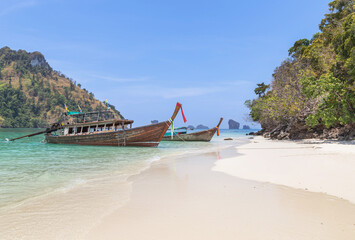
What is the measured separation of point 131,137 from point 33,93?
15171 centimetres

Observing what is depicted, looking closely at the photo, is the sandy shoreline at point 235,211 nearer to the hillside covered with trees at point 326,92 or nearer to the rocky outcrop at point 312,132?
the hillside covered with trees at point 326,92

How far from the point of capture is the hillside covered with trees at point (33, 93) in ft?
428

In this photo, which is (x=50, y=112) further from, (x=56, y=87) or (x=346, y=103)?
(x=346, y=103)

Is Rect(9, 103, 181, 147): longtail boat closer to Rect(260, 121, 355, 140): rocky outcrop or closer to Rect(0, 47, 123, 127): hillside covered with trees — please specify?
Rect(260, 121, 355, 140): rocky outcrop

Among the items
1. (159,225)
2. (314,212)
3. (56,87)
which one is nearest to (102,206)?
(159,225)

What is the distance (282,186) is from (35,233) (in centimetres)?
504

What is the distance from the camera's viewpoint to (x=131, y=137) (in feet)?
72.5

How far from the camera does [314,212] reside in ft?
12.2

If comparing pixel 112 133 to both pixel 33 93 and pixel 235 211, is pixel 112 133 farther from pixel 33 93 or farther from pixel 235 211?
pixel 33 93

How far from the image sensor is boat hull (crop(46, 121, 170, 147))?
21.4m

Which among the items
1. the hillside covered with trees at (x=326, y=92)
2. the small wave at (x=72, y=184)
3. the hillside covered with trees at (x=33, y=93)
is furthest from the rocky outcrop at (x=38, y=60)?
the small wave at (x=72, y=184)

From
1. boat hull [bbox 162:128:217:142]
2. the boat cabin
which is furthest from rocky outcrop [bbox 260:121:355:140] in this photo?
the boat cabin

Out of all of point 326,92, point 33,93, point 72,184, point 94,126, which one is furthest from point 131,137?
point 33,93

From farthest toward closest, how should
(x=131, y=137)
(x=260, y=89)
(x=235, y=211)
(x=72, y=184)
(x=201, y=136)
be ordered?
1. (x=260, y=89)
2. (x=201, y=136)
3. (x=131, y=137)
4. (x=72, y=184)
5. (x=235, y=211)
